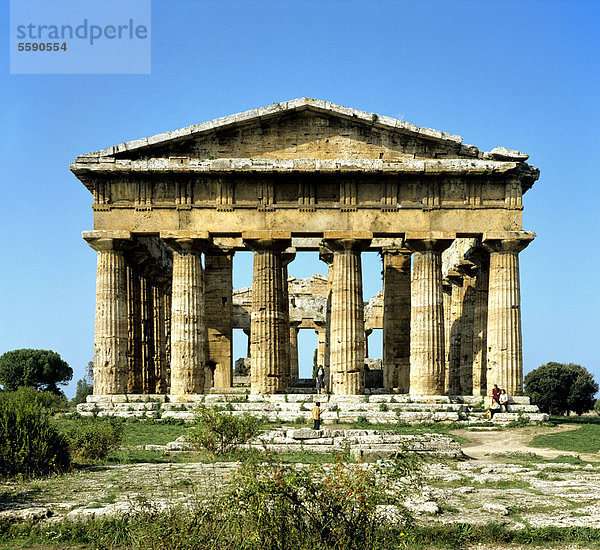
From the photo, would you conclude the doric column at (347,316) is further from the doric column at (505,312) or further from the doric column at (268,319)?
the doric column at (505,312)

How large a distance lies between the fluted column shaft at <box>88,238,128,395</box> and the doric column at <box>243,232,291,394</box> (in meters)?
4.62

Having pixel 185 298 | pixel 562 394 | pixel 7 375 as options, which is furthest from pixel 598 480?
pixel 7 375

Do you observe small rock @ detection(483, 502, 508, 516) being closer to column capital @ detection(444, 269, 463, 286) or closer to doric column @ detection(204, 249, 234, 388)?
doric column @ detection(204, 249, 234, 388)

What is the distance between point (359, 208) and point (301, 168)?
8.33 feet

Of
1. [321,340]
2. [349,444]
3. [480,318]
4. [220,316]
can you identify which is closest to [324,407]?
[349,444]

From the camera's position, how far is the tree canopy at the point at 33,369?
55.5 m

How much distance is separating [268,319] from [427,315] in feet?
18.6

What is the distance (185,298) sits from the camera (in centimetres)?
2731

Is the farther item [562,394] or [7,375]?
[7,375]

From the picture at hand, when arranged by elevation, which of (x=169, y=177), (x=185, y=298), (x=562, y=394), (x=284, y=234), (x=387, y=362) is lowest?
(x=562, y=394)

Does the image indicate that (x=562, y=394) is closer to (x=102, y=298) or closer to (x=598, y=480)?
(x=102, y=298)

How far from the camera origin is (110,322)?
27047 millimetres

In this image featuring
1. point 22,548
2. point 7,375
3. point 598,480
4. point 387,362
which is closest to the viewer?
point 22,548

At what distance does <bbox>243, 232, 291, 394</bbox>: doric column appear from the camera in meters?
27.0
